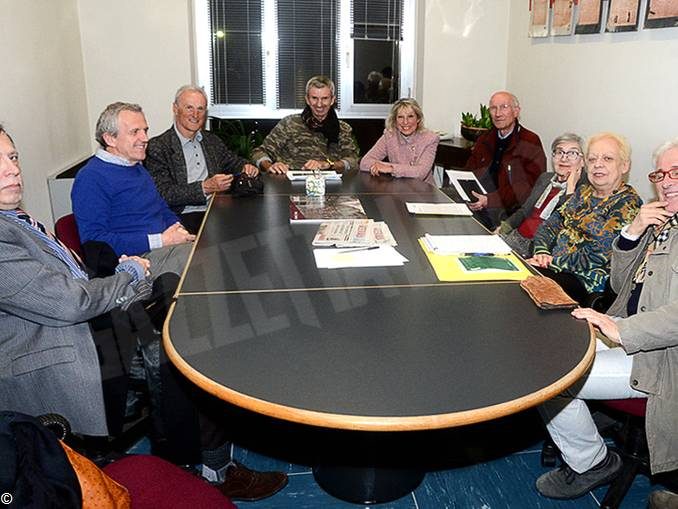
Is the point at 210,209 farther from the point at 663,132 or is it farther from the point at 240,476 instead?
the point at 663,132

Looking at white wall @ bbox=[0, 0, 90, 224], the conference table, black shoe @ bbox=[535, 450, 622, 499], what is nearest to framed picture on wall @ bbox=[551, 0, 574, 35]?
the conference table

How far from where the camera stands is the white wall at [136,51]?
15.3 ft

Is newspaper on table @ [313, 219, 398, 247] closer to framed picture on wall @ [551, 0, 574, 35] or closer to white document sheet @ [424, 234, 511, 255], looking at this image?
white document sheet @ [424, 234, 511, 255]

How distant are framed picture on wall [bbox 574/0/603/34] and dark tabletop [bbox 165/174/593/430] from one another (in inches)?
94.1

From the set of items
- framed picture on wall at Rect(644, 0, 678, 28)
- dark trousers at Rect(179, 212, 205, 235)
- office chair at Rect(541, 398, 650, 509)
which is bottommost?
office chair at Rect(541, 398, 650, 509)

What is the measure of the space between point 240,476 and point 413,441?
2.12ft

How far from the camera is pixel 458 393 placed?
1.17m

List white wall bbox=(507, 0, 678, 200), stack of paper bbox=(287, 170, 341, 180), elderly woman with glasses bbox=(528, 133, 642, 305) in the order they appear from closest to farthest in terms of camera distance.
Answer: elderly woman with glasses bbox=(528, 133, 642, 305)
white wall bbox=(507, 0, 678, 200)
stack of paper bbox=(287, 170, 341, 180)

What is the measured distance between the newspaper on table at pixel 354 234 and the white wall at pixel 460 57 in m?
2.99

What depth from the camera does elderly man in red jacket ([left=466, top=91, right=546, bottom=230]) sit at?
3.65 meters

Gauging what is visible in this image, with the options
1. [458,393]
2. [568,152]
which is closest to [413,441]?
[458,393]

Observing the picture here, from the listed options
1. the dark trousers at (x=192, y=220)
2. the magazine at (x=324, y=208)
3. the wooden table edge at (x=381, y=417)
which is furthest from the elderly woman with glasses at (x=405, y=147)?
the wooden table edge at (x=381, y=417)

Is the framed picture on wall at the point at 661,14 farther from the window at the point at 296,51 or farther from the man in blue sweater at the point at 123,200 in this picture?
the man in blue sweater at the point at 123,200

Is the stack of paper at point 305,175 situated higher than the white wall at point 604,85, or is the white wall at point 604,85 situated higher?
the white wall at point 604,85
